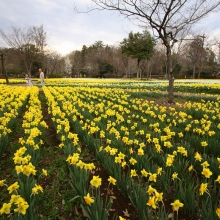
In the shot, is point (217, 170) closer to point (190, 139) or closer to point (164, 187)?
point (164, 187)

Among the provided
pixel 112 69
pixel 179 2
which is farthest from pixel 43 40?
pixel 179 2

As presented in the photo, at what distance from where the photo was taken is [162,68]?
57.2 meters

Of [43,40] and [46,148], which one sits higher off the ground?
[43,40]

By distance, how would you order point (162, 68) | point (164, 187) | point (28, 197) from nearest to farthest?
1. point (28, 197)
2. point (164, 187)
3. point (162, 68)

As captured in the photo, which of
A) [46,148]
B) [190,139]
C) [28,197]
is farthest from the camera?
[46,148]

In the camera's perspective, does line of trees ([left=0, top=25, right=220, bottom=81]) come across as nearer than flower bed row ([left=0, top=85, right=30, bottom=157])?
No

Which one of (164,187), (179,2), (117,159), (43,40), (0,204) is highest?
(43,40)

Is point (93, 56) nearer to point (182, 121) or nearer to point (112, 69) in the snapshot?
point (112, 69)

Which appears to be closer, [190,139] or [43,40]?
[190,139]

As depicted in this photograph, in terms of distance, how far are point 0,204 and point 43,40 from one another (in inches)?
1336

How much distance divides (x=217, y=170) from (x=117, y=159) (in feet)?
4.46

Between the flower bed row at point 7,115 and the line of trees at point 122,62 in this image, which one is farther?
the line of trees at point 122,62

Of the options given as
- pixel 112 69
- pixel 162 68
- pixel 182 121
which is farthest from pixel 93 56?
pixel 182 121

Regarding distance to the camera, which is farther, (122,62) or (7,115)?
(122,62)
